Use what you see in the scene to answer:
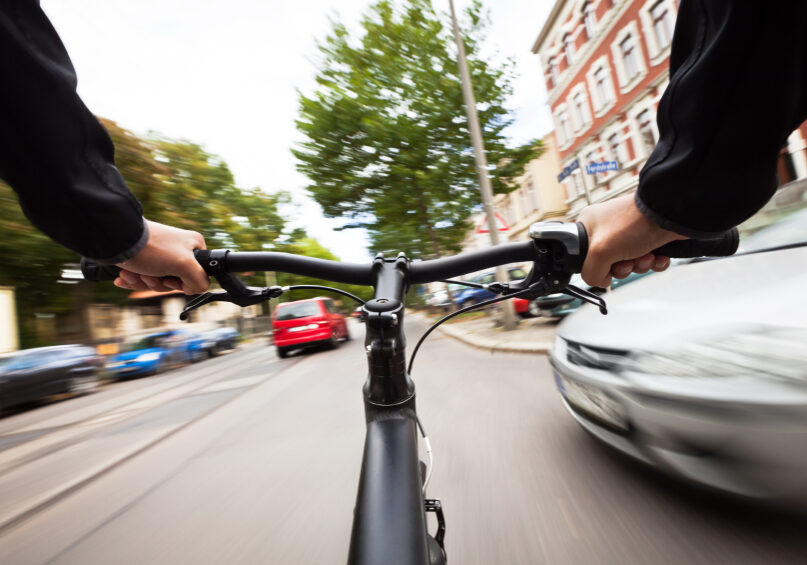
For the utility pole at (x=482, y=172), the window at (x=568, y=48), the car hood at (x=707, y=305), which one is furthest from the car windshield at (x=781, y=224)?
the window at (x=568, y=48)

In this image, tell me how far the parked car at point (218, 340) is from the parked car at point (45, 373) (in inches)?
303

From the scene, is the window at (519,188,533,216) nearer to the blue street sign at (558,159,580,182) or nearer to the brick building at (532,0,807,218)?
the brick building at (532,0,807,218)

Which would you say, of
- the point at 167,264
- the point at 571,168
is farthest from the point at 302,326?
the point at 167,264

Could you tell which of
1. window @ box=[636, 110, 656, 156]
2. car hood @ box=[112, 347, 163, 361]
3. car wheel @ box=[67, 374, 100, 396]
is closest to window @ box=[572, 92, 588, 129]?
window @ box=[636, 110, 656, 156]

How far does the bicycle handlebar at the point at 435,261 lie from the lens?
0.90 metres

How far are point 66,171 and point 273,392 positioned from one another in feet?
21.6

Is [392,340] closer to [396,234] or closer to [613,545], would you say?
[613,545]

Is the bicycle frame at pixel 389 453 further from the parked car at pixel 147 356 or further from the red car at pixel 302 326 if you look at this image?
the parked car at pixel 147 356

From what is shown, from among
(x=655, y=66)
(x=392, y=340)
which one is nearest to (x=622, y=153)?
(x=655, y=66)

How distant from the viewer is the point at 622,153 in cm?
1805

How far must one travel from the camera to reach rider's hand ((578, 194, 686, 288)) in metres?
0.80

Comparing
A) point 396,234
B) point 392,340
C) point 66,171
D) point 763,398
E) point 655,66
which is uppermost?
point 655,66

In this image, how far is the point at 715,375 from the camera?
1.74 meters

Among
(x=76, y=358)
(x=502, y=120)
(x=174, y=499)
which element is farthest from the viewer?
(x=502, y=120)
